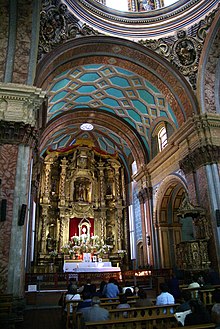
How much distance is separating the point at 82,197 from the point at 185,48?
40.2 ft

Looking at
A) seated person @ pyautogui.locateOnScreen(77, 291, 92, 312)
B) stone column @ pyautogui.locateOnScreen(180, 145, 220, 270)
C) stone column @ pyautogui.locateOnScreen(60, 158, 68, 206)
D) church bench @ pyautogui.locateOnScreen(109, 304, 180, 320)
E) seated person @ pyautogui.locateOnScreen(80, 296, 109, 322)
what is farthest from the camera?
stone column @ pyautogui.locateOnScreen(60, 158, 68, 206)

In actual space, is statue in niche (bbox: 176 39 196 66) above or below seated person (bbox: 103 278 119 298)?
above

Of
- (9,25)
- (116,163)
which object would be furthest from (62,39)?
(116,163)

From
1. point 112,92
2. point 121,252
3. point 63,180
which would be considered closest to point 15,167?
point 112,92

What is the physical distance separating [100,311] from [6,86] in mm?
7479

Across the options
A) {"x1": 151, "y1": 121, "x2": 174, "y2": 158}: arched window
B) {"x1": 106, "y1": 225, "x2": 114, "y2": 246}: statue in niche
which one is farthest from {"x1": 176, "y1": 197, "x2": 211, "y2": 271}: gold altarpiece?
{"x1": 106, "y1": 225, "x2": 114, "y2": 246}: statue in niche

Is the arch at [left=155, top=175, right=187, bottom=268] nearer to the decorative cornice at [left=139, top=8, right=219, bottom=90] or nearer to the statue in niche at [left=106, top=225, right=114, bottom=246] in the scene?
the statue in niche at [left=106, top=225, right=114, bottom=246]

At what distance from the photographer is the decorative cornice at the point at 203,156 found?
11000mm

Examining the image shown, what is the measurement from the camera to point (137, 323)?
11.5 ft

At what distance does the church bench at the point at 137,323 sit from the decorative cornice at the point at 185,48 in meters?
10.5

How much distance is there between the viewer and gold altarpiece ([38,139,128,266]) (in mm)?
18859

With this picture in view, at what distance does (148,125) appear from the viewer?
656 inches

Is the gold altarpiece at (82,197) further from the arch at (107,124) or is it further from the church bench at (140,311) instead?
the church bench at (140,311)

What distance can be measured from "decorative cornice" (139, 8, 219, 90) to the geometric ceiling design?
1834mm
